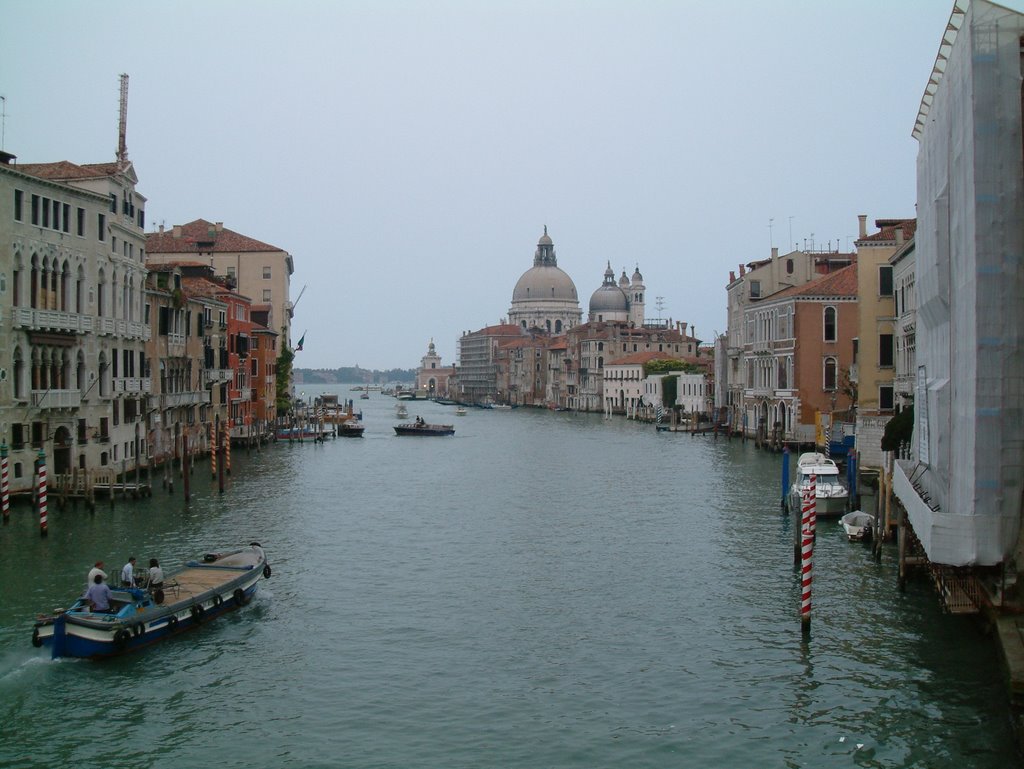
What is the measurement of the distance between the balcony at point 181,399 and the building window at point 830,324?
78.5 feet

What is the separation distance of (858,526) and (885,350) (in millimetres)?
10861

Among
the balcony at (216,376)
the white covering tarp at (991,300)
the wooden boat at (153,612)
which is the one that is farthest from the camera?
the balcony at (216,376)

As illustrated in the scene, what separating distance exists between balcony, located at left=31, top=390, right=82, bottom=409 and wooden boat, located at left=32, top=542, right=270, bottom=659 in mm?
8801

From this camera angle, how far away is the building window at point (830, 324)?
144ft

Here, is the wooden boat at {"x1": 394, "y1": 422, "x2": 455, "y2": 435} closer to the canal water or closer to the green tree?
the green tree

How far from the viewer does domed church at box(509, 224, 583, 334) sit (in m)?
159

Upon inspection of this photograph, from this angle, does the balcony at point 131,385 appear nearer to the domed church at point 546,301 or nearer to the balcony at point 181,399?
the balcony at point 181,399

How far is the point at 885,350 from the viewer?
31297mm

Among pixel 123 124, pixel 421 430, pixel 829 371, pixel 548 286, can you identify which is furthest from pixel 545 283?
pixel 123 124

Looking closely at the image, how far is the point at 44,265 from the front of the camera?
2522 cm

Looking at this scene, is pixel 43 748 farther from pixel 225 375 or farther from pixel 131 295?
pixel 225 375

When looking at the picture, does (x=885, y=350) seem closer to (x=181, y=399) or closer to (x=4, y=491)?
(x=181, y=399)

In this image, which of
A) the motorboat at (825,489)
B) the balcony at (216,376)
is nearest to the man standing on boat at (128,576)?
the motorboat at (825,489)

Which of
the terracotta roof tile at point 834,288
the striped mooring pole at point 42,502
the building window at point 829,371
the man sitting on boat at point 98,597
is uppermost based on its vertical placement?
the terracotta roof tile at point 834,288
